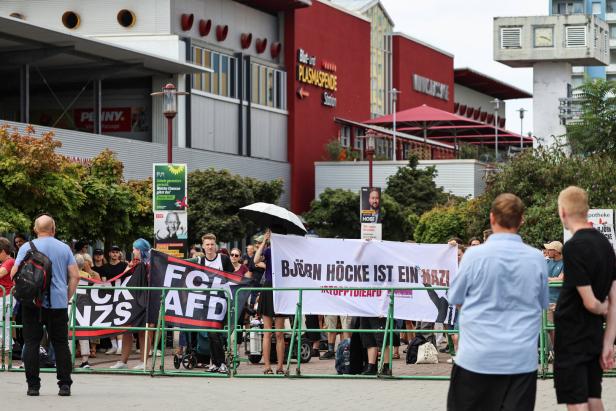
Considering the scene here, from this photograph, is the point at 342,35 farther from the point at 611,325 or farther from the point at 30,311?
the point at 611,325

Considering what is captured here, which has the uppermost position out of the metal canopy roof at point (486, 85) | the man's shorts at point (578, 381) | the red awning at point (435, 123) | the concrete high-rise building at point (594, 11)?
the concrete high-rise building at point (594, 11)

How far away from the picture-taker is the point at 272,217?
662 inches

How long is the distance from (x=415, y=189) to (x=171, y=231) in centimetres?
3041

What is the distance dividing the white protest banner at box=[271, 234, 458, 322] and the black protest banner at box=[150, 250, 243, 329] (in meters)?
0.65

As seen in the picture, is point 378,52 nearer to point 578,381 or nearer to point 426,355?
point 426,355

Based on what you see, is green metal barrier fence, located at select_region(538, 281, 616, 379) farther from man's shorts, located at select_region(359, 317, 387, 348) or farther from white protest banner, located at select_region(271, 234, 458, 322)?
man's shorts, located at select_region(359, 317, 387, 348)

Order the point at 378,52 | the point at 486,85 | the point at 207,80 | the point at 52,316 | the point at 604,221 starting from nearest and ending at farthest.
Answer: the point at 52,316, the point at 604,221, the point at 207,80, the point at 378,52, the point at 486,85

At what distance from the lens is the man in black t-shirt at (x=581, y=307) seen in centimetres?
823

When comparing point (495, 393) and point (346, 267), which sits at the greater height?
point (346, 267)

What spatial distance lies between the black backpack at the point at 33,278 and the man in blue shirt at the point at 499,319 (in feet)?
20.3

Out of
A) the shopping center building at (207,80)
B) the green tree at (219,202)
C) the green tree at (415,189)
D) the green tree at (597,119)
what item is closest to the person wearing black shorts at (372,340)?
the green tree at (597,119)

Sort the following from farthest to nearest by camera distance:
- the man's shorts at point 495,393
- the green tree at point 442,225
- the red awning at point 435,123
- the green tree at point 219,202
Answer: the red awning at point 435,123 < the green tree at point 442,225 < the green tree at point 219,202 < the man's shorts at point 495,393

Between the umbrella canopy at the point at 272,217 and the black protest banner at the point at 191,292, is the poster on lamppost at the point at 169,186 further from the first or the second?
the black protest banner at the point at 191,292

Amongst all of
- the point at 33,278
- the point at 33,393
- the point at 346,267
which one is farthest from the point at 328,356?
the point at 33,278
